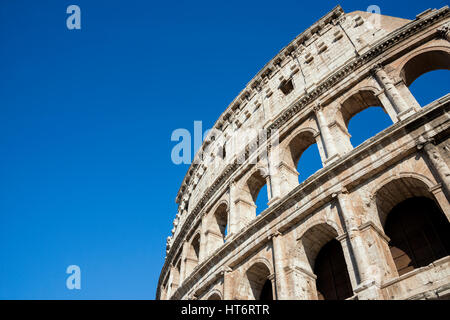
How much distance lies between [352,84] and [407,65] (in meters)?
2.01

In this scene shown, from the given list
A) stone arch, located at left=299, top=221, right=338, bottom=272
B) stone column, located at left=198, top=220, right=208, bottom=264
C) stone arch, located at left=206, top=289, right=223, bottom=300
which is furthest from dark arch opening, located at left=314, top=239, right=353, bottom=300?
stone column, located at left=198, top=220, right=208, bottom=264

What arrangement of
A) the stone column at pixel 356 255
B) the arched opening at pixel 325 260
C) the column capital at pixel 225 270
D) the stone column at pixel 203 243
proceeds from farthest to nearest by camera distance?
the stone column at pixel 203 243 < the column capital at pixel 225 270 < the arched opening at pixel 325 260 < the stone column at pixel 356 255

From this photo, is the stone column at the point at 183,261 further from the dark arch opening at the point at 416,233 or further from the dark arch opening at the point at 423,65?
the dark arch opening at the point at 423,65

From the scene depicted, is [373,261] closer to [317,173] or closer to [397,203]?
[397,203]

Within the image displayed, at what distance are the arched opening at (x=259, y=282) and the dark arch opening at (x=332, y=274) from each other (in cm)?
196

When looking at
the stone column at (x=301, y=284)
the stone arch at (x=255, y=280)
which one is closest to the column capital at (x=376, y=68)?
the stone column at (x=301, y=284)

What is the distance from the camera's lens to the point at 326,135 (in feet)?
41.3

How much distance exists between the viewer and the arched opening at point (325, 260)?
1016 cm

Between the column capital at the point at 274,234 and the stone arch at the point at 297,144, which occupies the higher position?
the stone arch at the point at 297,144

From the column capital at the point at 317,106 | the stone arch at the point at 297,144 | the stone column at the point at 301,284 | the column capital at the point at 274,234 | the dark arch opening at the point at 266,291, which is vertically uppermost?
the column capital at the point at 317,106

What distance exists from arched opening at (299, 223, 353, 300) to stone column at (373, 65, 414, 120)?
4.37m

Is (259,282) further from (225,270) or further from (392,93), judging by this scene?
(392,93)

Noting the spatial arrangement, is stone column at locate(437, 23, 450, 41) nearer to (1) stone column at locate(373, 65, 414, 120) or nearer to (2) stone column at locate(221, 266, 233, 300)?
(1) stone column at locate(373, 65, 414, 120)
